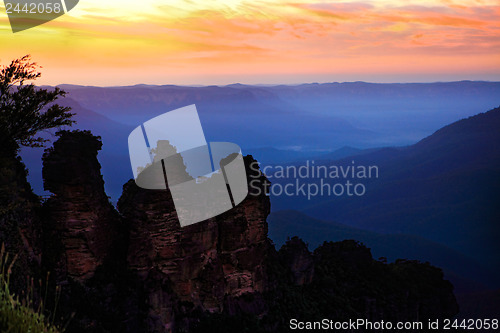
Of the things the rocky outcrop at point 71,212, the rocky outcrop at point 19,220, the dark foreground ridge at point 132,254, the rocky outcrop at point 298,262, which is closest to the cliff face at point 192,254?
the dark foreground ridge at point 132,254

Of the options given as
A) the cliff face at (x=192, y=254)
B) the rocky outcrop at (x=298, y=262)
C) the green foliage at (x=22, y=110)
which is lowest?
the rocky outcrop at (x=298, y=262)

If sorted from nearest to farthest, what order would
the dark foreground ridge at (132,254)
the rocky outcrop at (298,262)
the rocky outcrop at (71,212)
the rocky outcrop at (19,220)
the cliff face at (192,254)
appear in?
the rocky outcrop at (19,220) < the dark foreground ridge at (132,254) < the rocky outcrop at (71,212) < the cliff face at (192,254) < the rocky outcrop at (298,262)

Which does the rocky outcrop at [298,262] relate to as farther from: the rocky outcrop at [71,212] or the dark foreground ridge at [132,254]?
the rocky outcrop at [71,212]

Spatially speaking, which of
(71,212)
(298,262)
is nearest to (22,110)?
(71,212)

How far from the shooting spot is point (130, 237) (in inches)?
940

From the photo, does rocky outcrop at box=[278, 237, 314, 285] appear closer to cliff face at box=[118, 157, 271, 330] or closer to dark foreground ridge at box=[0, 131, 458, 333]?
dark foreground ridge at box=[0, 131, 458, 333]

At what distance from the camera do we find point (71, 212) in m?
22.1

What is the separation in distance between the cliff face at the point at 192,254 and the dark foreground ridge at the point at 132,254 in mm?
53

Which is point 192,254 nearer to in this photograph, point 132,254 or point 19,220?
point 132,254

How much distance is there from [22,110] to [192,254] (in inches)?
445

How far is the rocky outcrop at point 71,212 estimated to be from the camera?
22.0 meters

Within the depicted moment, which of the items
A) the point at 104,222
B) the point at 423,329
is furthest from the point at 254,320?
the point at 423,329

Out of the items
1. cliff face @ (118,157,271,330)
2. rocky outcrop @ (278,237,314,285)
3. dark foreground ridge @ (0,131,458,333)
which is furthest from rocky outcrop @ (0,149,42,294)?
rocky outcrop @ (278,237,314,285)

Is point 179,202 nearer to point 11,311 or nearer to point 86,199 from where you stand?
point 86,199
